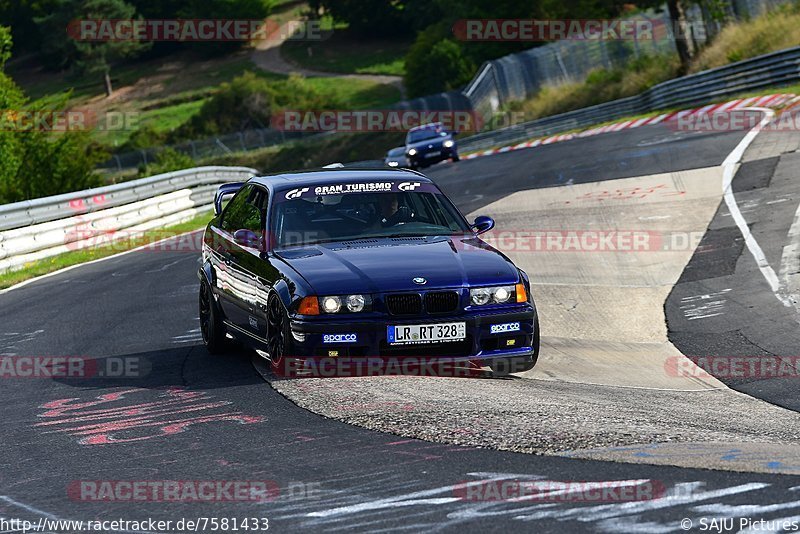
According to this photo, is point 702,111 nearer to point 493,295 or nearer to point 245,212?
point 245,212

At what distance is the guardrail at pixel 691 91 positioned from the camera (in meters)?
31.6

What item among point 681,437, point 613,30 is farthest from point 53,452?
point 613,30

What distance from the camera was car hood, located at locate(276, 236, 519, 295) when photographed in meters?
8.59

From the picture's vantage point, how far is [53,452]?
6887mm

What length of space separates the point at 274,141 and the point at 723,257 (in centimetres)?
6071

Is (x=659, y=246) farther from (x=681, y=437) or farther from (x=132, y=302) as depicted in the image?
(x=681, y=437)

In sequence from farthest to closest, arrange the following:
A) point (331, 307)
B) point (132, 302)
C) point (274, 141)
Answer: point (274, 141), point (132, 302), point (331, 307)

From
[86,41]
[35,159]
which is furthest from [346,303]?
[86,41]

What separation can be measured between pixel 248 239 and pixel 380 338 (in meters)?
1.77

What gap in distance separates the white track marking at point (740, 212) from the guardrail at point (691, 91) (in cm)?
336

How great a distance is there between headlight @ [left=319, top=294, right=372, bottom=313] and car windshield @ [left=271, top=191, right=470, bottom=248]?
3.88 feet

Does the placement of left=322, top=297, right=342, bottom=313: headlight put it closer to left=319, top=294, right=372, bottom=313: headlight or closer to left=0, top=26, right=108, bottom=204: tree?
left=319, top=294, right=372, bottom=313: headlight

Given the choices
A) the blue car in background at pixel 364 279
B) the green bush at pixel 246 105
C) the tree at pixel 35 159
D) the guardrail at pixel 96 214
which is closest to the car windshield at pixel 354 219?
the blue car in background at pixel 364 279

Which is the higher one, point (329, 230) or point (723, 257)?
point (329, 230)
